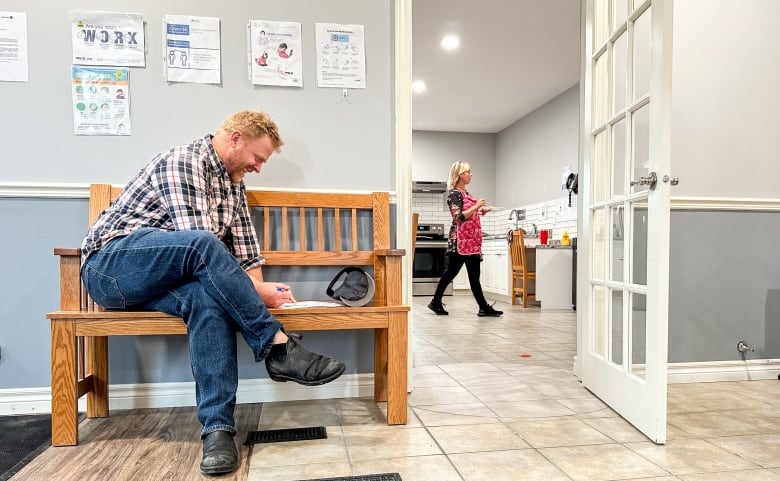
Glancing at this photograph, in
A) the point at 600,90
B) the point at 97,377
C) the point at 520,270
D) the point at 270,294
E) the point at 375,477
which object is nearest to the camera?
the point at 375,477

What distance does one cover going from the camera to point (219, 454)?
1.38m

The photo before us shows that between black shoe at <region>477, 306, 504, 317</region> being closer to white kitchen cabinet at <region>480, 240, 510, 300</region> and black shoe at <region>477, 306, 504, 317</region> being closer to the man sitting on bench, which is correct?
white kitchen cabinet at <region>480, 240, 510, 300</region>

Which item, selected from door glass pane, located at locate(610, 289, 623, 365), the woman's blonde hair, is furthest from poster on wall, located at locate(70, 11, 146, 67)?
the woman's blonde hair

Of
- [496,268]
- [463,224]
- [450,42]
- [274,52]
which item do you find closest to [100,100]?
[274,52]

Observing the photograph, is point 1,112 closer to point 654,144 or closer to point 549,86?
point 654,144

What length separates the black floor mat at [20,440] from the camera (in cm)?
145

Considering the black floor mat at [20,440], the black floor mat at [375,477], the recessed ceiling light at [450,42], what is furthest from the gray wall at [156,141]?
the recessed ceiling light at [450,42]

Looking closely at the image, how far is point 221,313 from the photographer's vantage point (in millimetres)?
1500

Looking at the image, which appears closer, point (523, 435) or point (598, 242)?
point (523, 435)

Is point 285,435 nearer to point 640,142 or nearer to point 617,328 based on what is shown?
point 617,328

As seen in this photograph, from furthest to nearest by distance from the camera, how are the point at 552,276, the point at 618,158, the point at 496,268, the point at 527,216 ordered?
the point at 527,216 → the point at 496,268 → the point at 552,276 → the point at 618,158

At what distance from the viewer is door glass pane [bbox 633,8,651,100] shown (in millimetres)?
1782

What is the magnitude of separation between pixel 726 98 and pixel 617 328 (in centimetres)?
130

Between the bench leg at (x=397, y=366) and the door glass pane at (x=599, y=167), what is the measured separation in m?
1.00
